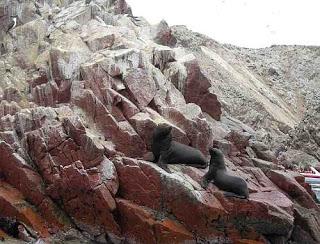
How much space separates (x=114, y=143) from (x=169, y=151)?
5.72 feet

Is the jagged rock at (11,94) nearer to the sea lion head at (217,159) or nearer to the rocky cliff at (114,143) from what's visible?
the rocky cliff at (114,143)

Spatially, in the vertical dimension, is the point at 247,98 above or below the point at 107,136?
below

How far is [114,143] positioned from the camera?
17.4 m

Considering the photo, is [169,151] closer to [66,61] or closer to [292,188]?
[292,188]

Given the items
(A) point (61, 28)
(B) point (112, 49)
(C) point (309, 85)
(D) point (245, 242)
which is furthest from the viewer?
(C) point (309, 85)

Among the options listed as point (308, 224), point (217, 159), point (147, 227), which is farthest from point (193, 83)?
point (147, 227)

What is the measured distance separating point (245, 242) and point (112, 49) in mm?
8521

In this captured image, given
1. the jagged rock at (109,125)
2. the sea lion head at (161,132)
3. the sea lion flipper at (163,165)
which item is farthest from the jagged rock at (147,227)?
the sea lion head at (161,132)

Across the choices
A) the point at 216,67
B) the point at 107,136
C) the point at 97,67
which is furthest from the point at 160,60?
the point at 216,67

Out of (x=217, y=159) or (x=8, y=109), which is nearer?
(x=217, y=159)

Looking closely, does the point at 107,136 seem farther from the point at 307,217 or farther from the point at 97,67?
the point at 307,217

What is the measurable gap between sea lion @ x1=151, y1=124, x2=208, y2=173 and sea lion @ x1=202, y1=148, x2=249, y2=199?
58 cm

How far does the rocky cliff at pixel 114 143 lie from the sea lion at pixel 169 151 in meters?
0.36

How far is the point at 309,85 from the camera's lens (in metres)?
50.2
